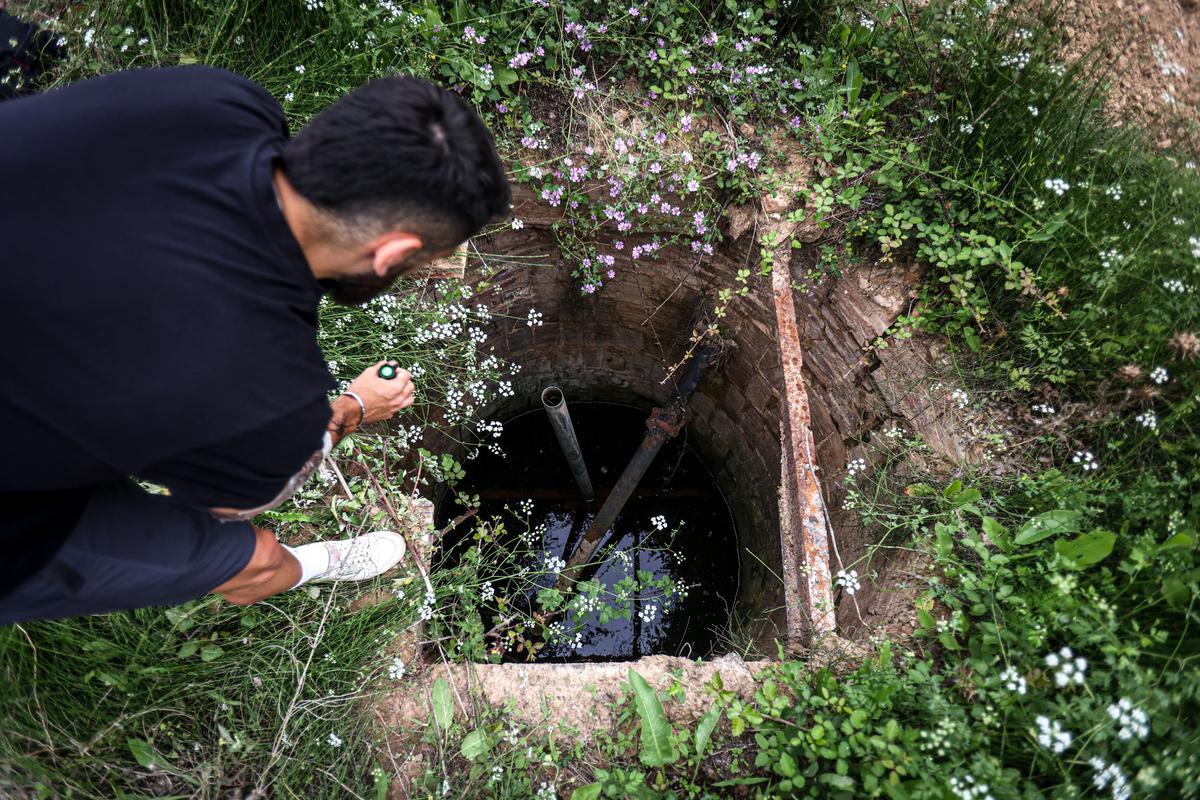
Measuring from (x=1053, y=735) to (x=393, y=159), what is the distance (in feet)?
7.12

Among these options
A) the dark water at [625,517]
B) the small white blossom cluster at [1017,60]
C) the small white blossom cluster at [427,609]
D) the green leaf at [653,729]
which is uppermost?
the small white blossom cluster at [1017,60]

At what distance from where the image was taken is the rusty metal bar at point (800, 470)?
2.26 m

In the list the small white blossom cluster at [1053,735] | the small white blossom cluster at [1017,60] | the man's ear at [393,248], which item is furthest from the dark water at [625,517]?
the man's ear at [393,248]

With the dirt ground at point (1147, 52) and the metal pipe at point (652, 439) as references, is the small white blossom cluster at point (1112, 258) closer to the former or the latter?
the dirt ground at point (1147, 52)

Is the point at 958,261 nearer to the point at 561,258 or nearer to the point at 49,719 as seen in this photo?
the point at 561,258

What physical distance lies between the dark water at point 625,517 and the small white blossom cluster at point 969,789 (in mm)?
2675

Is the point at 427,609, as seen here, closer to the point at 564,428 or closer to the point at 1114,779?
the point at 564,428

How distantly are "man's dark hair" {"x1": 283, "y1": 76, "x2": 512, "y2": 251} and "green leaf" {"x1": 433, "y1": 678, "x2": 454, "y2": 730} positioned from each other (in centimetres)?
158

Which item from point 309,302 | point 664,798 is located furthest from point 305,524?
point 664,798

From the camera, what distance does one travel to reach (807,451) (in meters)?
2.56

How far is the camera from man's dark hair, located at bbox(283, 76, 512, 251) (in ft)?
4.02

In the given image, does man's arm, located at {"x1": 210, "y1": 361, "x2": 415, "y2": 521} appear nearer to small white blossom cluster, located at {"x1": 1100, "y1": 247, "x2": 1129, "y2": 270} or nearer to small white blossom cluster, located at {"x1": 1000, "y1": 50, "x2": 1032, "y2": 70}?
small white blossom cluster, located at {"x1": 1100, "y1": 247, "x2": 1129, "y2": 270}

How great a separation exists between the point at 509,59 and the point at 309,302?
2.04 metres

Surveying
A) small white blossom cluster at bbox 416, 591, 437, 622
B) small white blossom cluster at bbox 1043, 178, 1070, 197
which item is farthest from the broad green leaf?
small white blossom cluster at bbox 416, 591, 437, 622
